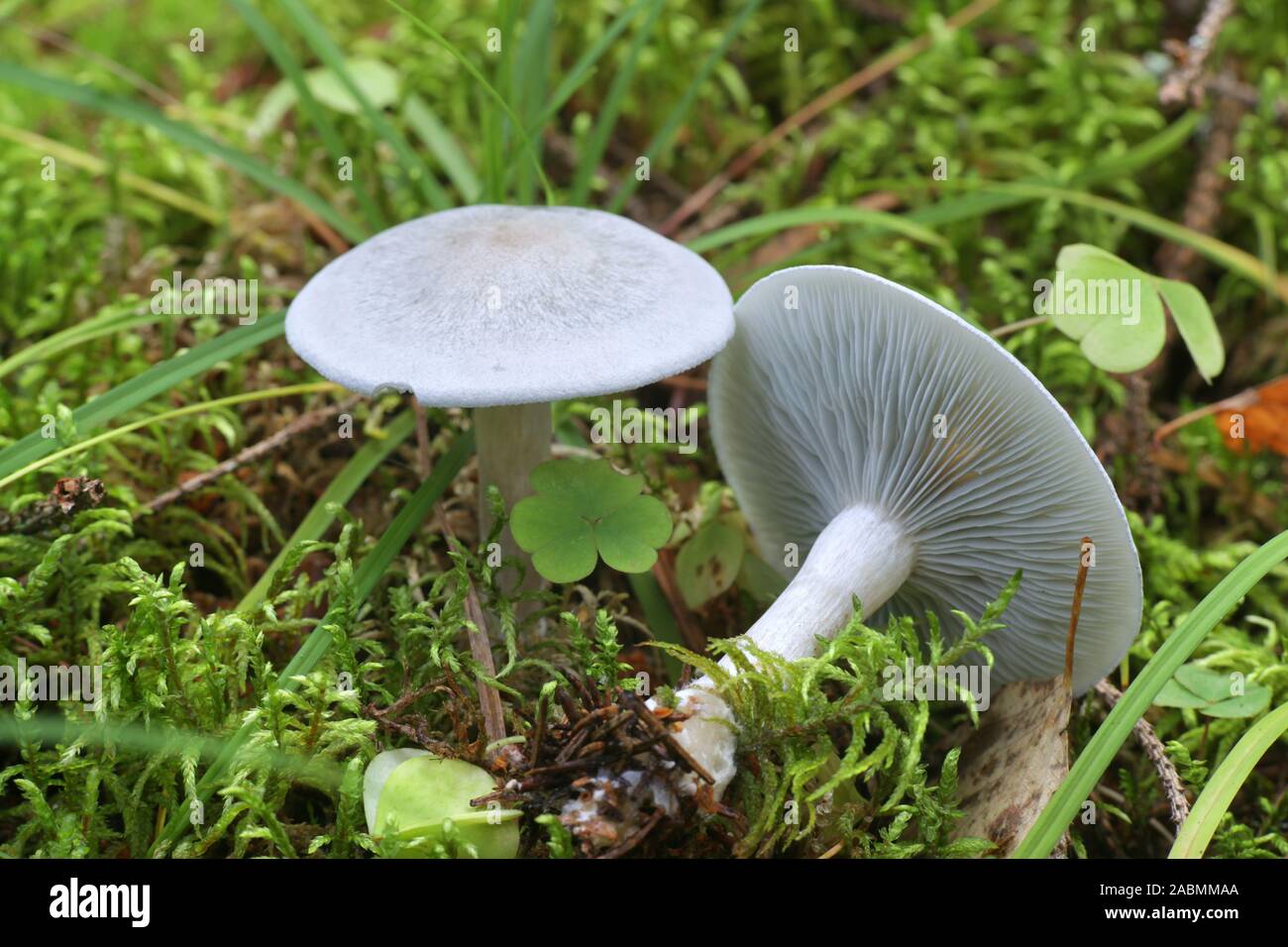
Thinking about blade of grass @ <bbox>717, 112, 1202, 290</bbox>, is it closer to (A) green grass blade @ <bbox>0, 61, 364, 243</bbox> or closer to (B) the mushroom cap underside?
(B) the mushroom cap underside

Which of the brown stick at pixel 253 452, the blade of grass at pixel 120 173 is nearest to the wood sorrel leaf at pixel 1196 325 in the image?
the brown stick at pixel 253 452

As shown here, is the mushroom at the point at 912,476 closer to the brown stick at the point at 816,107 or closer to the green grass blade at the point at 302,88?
the green grass blade at the point at 302,88

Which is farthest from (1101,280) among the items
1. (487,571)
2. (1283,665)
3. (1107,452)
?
(487,571)

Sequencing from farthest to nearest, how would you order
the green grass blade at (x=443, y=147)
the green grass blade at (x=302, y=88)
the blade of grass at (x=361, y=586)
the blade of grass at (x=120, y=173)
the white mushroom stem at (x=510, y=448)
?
1. the blade of grass at (x=120, y=173)
2. the green grass blade at (x=443, y=147)
3. the green grass blade at (x=302, y=88)
4. the white mushroom stem at (x=510, y=448)
5. the blade of grass at (x=361, y=586)

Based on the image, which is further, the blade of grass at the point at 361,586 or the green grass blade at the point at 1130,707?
the blade of grass at the point at 361,586

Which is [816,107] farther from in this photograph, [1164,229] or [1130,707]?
[1130,707]
